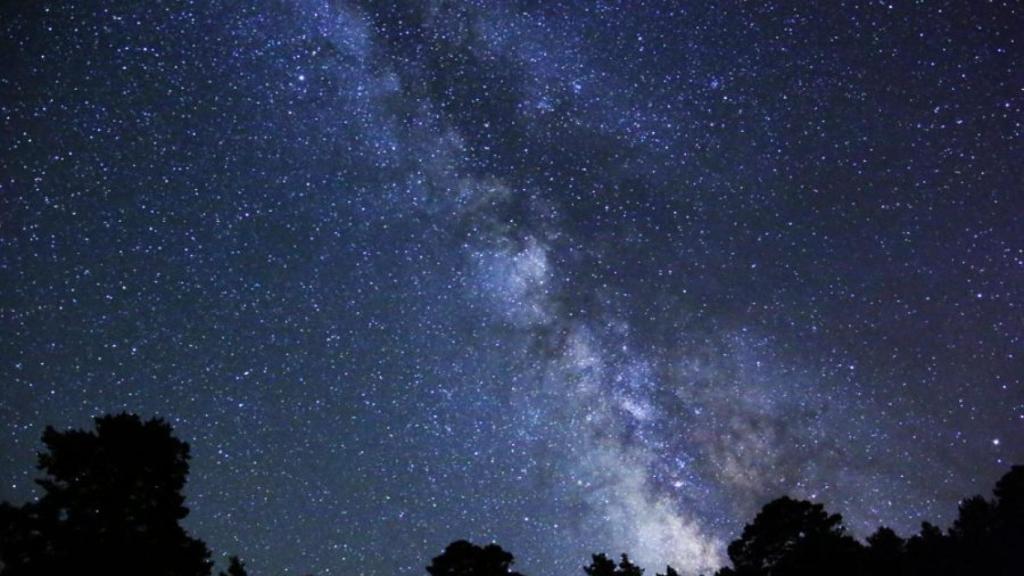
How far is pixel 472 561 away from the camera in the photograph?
71.1 ft

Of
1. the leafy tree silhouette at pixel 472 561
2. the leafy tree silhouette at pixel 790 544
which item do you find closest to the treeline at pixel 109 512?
the leafy tree silhouette at pixel 472 561

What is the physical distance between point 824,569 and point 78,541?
73.6 feet

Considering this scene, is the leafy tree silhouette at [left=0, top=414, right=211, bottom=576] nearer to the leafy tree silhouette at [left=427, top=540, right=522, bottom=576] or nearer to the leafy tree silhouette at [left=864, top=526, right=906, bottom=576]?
the leafy tree silhouette at [left=427, top=540, right=522, bottom=576]

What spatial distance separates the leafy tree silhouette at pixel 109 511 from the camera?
11414 mm

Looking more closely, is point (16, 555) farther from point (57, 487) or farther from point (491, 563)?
point (491, 563)

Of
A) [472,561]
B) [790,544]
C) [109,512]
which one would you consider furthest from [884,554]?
[109,512]

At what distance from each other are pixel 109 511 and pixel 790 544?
22.6m

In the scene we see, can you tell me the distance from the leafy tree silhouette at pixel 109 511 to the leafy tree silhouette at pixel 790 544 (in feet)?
65.2

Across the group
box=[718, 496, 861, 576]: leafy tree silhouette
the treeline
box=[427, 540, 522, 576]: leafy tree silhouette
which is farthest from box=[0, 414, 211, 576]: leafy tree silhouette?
box=[718, 496, 861, 576]: leafy tree silhouette

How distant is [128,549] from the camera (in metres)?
12.1

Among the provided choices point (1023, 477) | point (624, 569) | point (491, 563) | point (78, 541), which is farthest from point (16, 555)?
point (1023, 477)

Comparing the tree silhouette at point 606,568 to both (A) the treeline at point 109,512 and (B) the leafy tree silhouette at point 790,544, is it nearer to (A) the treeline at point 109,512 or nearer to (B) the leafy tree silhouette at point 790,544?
(B) the leafy tree silhouette at point 790,544

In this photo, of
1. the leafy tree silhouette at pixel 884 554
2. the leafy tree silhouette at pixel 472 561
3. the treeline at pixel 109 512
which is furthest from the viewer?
the leafy tree silhouette at pixel 884 554

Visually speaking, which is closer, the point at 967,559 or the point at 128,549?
the point at 128,549
